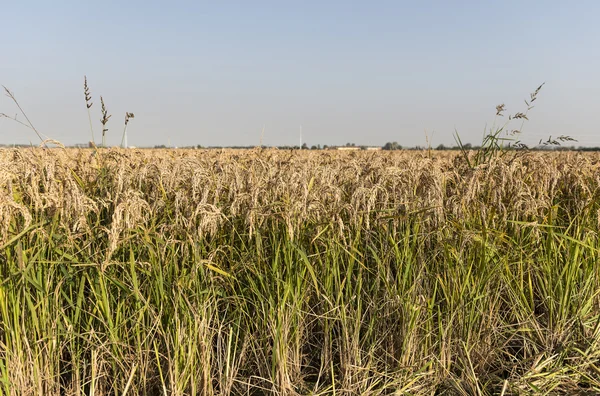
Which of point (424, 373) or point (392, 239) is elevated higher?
point (392, 239)

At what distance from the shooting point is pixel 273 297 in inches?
115

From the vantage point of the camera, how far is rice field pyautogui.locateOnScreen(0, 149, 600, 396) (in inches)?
103

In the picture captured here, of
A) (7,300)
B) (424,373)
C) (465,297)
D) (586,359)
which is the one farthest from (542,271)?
(7,300)

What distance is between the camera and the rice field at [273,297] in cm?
262

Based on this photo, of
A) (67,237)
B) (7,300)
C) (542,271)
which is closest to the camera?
(7,300)

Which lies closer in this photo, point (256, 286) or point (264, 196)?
point (256, 286)

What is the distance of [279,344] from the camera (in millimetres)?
2775

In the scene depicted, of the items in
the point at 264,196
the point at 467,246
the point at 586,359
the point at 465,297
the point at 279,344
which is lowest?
the point at 586,359

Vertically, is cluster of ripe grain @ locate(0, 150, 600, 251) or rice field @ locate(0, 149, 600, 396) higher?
cluster of ripe grain @ locate(0, 150, 600, 251)

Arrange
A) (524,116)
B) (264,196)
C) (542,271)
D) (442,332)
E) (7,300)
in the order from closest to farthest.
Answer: (7,300) → (442,332) → (264,196) → (542,271) → (524,116)

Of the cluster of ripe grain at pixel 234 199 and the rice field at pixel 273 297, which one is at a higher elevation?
the cluster of ripe grain at pixel 234 199

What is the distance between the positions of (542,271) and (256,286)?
2.27 meters

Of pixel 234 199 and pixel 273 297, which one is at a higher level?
pixel 234 199

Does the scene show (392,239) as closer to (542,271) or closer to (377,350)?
(377,350)
